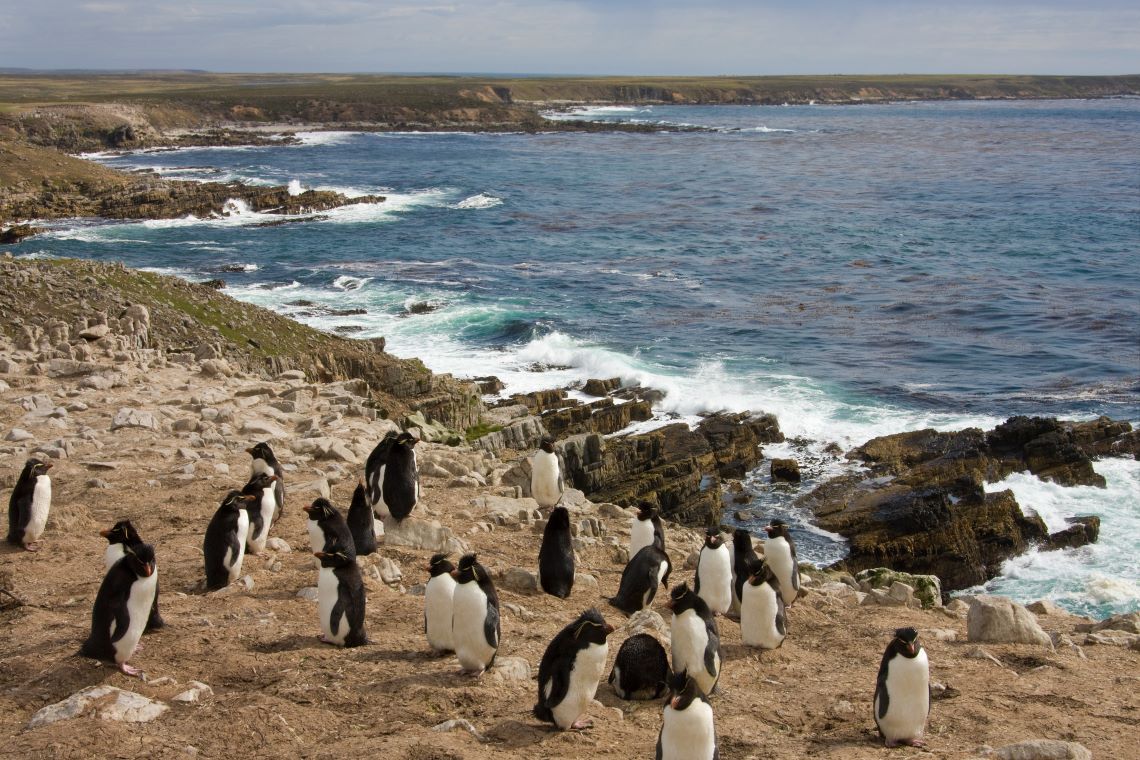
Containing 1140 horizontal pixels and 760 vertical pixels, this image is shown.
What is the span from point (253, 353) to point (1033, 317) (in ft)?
99.8

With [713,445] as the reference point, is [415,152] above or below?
above

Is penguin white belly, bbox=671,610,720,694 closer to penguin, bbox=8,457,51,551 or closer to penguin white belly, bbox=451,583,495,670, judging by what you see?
penguin white belly, bbox=451,583,495,670

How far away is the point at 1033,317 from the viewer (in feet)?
130

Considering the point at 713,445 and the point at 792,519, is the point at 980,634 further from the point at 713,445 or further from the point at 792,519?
the point at 713,445

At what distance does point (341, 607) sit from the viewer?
8.89 metres

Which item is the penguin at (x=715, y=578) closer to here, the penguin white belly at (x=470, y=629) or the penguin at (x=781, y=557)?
the penguin at (x=781, y=557)

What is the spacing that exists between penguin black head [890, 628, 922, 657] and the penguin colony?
11mm

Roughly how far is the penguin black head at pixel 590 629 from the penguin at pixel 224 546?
4.10 m

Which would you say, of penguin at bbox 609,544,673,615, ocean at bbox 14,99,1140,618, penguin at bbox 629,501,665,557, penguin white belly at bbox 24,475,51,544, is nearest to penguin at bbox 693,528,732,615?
penguin at bbox 609,544,673,615

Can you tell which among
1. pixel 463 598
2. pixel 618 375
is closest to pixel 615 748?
pixel 463 598

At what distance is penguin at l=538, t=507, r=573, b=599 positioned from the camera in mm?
10977

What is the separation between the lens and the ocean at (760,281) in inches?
1105

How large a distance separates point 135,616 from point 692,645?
4.62 metres

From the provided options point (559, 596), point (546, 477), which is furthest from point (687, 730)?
point (546, 477)
